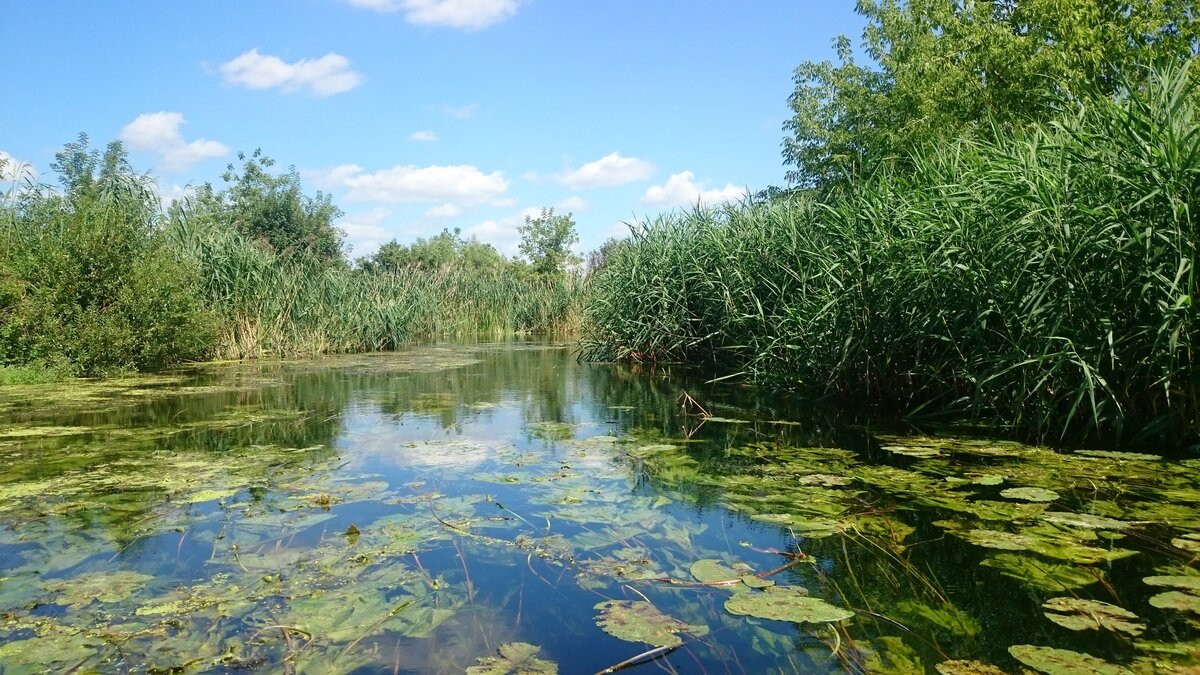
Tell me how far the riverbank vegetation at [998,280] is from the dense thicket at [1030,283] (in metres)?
0.01

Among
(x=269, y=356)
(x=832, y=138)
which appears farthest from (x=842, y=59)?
(x=269, y=356)

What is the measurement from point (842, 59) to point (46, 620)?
79.6 feet

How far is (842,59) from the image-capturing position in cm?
2288

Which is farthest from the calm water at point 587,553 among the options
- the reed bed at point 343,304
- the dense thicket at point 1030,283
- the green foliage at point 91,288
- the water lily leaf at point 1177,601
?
the reed bed at point 343,304

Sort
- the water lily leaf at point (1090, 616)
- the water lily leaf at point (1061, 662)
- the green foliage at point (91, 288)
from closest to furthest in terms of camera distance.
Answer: the water lily leaf at point (1061, 662), the water lily leaf at point (1090, 616), the green foliage at point (91, 288)

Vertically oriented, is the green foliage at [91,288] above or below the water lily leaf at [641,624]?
above

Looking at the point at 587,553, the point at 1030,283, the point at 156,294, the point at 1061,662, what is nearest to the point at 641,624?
the point at 587,553

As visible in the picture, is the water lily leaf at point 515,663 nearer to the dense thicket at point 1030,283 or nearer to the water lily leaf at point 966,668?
the water lily leaf at point 966,668

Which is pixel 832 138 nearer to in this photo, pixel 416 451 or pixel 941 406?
pixel 941 406

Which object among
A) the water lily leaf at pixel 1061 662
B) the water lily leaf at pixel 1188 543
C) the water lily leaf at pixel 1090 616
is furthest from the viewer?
the water lily leaf at pixel 1188 543

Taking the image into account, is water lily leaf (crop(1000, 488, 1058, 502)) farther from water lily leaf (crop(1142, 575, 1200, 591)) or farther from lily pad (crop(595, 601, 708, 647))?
lily pad (crop(595, 601, 708, 647))

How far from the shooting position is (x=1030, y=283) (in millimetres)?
5113

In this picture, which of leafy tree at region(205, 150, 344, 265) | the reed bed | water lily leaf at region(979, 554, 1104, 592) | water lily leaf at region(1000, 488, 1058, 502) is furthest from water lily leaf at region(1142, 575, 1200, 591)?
leafy tree at region(205, 150, 344, 265)

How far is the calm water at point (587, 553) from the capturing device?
230 cm
